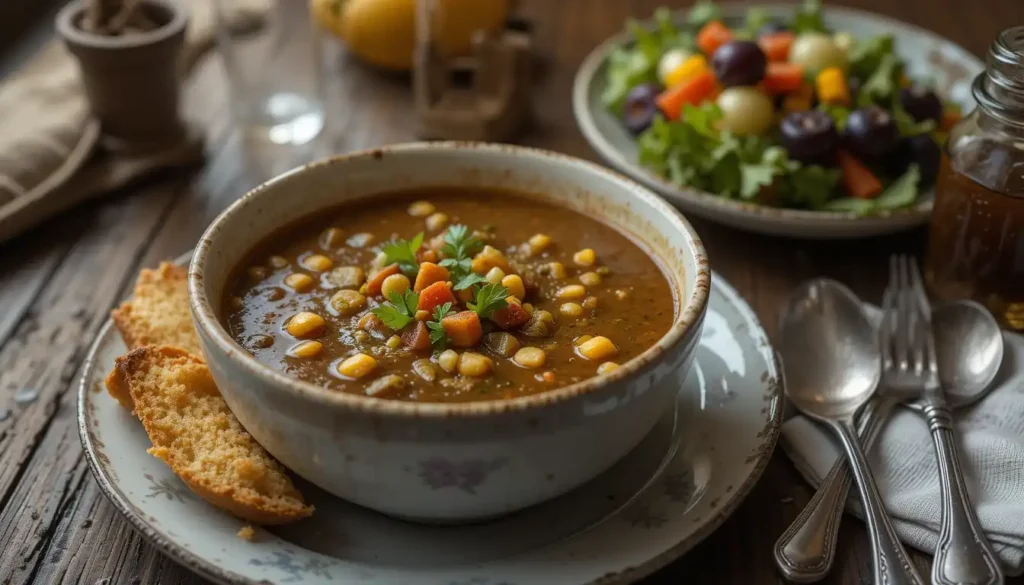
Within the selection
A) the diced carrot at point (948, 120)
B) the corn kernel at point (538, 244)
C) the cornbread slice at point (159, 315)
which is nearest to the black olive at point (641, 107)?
the diced carrot at point (948, 120)

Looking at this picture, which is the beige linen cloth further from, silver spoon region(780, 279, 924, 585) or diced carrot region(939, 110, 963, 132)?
diced carrot region(939, 110, 963, 132)

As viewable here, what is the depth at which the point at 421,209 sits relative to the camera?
266 centimetres

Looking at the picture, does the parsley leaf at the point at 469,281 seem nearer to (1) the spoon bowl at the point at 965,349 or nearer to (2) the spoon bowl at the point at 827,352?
(2) the spoon bowl at the point at 827,352

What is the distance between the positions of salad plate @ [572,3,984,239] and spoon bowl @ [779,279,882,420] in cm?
33

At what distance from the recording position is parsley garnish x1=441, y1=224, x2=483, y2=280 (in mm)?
2311

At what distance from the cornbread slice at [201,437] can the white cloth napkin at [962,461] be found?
1169 mm

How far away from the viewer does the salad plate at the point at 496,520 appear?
1825mm

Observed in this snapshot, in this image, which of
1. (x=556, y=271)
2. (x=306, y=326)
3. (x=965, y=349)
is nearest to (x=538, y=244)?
(x=556, y=271)

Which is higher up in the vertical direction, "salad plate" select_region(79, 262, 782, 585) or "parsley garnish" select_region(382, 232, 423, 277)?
"parsley garnish" select_region(382, 232, 423, 277)

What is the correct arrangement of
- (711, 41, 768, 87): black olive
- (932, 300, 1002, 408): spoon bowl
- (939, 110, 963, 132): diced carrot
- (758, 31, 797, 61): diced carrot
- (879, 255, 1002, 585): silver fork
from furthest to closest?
(758, 31, 797, 61): diced carrot
(939, 110, 963, 132): diced carrot
(711, 41, 768, 87): black olive
(932, 300, 1002, 408): spoon bowl
(879, 255, 1002, 585): silver fork

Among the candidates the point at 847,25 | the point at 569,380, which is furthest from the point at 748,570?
the point at 847,25

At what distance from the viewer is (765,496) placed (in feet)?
7.33

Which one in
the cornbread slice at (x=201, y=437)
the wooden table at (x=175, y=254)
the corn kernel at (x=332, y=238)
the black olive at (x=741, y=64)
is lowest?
the wooden table at (x=175, y=254)

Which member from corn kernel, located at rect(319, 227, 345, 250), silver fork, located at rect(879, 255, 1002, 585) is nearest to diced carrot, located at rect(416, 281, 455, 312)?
corn kernel, located at rect(319, 227, 345, 250)
